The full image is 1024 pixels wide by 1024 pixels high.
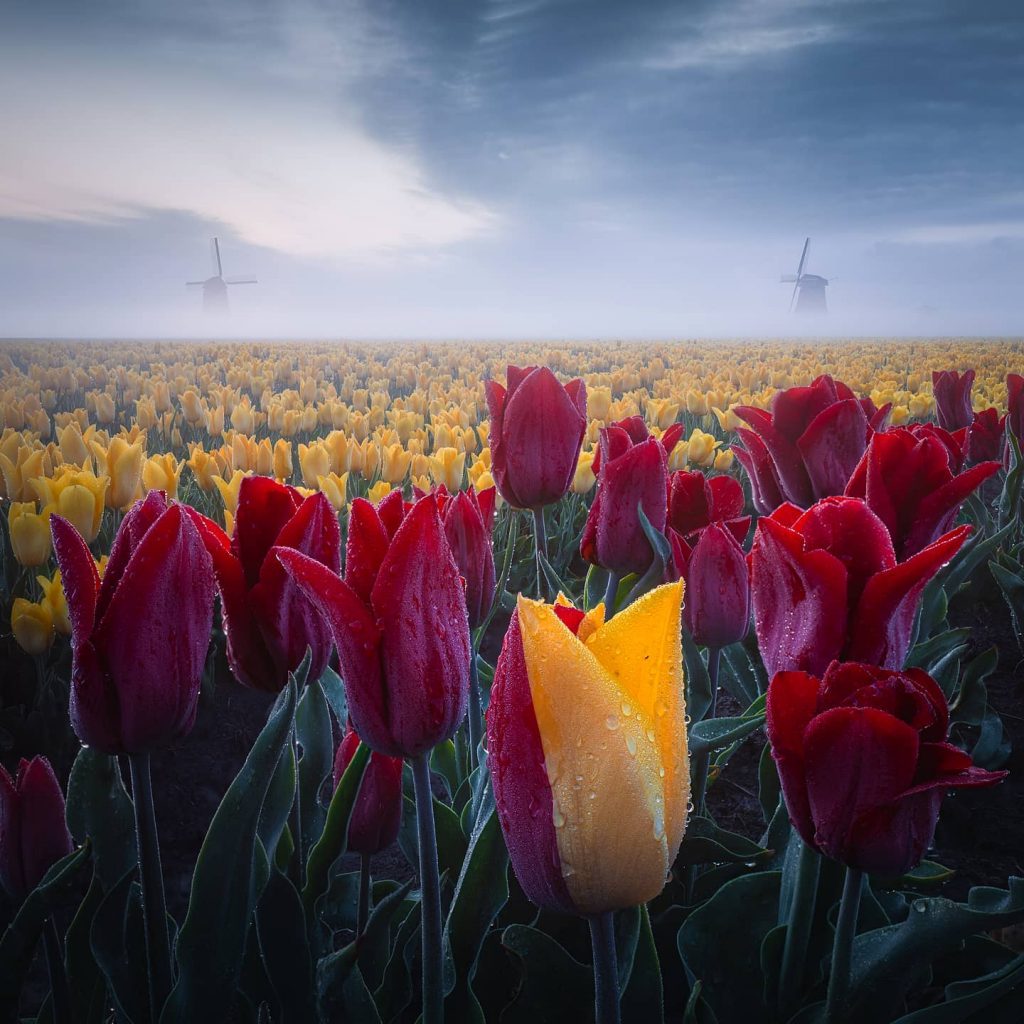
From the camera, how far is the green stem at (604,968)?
55 centimetres

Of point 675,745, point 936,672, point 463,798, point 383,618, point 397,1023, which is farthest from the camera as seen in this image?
point 936,672

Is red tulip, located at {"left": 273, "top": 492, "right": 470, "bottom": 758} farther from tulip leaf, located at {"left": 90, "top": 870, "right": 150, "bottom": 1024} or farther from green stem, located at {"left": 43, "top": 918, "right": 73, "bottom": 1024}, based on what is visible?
green stem, located at {"left": 43, "top": 918, "right": 73, "bottom": 1024}

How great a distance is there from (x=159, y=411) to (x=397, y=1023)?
5.69 metres

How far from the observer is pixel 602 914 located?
0.55 metres

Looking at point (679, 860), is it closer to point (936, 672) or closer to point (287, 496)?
point (936, 672)

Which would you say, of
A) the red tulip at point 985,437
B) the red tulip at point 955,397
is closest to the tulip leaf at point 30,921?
the red tulip at point 985,437

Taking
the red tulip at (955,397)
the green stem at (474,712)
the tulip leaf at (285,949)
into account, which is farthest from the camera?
the red tulip at (955,397)

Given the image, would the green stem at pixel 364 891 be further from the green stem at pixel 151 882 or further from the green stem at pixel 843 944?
the green stem at pixel 843 944

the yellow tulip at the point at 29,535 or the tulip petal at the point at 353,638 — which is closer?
the tulip petal at the point at 353,638

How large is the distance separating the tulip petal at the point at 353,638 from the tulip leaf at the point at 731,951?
600 mm

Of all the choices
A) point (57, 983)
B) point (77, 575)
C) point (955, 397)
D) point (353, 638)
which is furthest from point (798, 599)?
point (955, 397)

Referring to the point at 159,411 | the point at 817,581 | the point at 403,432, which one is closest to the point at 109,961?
the point at 817,581

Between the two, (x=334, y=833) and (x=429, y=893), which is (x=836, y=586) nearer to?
(x=429, y=893)

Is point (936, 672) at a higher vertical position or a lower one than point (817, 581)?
lower
